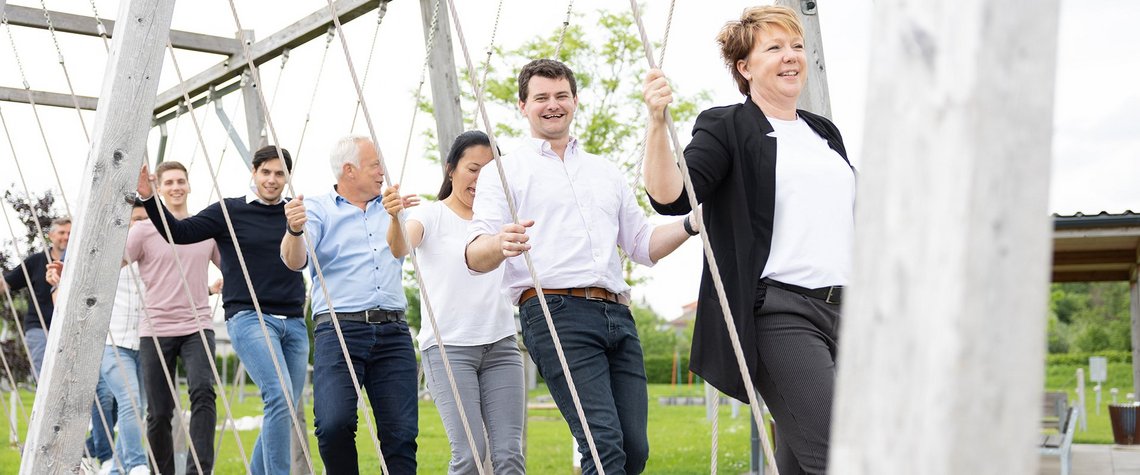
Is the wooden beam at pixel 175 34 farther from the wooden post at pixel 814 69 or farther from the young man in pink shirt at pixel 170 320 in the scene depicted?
the wooden post at pixel 814 69

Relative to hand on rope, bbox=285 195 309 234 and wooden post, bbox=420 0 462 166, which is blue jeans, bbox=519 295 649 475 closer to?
hand on rope, bbox=285 195 309 234

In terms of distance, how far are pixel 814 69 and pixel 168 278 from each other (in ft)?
9.64

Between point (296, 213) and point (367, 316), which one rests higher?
point (296, 213)

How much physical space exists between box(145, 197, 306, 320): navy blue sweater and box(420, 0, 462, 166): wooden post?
0.91 m

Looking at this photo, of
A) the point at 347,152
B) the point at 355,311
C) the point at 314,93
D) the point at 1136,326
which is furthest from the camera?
the point at 1136,326

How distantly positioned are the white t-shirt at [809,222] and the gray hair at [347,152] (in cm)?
184

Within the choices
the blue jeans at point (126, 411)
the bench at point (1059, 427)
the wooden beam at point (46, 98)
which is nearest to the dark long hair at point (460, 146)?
the blue jeans at point (126, 411)

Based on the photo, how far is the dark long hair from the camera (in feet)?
12.1

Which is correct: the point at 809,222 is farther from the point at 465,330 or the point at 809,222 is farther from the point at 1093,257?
the point at 1093,257

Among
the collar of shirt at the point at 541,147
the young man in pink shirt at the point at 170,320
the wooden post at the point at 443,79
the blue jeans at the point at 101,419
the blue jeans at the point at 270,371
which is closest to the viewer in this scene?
the collar of shirt at the point at 541,147

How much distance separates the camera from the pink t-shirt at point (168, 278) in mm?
5086

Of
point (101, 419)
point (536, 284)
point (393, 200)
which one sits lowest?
point (101, 419)

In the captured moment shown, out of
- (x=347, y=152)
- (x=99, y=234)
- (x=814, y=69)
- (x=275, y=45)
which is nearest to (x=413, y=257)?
(x=347, y=152)

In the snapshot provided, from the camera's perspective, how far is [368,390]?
3.85 metres
